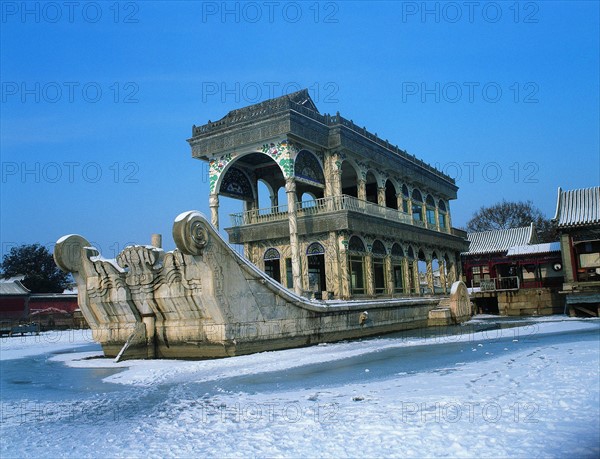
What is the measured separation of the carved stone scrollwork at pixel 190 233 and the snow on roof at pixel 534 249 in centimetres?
2439

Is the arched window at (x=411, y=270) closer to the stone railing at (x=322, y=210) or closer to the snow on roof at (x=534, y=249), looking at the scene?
the stone railing at (x=322, y=210)

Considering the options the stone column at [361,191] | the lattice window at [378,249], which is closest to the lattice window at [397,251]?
the lattice window at [378,249]

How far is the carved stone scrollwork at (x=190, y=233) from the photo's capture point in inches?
383

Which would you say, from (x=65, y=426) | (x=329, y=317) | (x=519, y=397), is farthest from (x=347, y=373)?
(x=329, y=317)

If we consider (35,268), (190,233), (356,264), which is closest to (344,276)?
(356,264)

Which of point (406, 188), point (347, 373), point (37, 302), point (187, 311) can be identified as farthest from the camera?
point (37, 302)

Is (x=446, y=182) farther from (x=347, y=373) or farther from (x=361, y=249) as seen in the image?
(x=347, y=373)

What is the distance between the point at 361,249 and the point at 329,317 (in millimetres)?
6618

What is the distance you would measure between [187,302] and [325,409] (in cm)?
613

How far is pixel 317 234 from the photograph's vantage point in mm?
19094

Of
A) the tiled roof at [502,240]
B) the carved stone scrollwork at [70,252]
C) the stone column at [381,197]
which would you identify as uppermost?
the stone column at [381,197]

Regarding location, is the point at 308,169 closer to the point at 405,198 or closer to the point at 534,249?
the point at 405,198

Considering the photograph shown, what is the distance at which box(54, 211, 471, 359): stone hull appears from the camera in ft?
33.8

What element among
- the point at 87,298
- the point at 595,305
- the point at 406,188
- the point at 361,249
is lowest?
the point at 595,305
